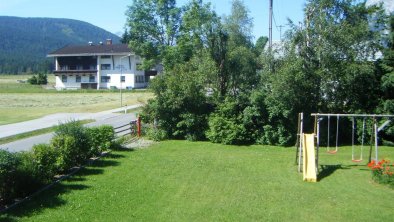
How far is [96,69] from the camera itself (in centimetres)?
8812

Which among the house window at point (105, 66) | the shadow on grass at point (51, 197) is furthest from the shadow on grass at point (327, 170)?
the house window at point (105, 66)

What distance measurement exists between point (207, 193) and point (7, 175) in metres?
5.92

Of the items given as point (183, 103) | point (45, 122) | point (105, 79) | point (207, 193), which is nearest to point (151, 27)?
point (45, 122)

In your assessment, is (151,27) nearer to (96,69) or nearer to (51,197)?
(96,69)

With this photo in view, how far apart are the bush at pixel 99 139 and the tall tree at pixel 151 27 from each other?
33.1 meters

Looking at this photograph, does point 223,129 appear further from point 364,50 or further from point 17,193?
point 17,193

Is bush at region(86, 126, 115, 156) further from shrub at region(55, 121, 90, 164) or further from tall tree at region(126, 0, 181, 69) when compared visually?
tall tree at region(126, 0, 181, 69)

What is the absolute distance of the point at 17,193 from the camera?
41.9ft

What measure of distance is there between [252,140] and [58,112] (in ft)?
84.4

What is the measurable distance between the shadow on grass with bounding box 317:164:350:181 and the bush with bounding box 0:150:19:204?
1085cm

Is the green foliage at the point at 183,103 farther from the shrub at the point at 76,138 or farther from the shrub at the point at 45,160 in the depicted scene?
the shrub at the point at 45,160

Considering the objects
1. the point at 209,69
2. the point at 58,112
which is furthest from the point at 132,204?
the point at 58,112

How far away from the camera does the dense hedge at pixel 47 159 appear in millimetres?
12094

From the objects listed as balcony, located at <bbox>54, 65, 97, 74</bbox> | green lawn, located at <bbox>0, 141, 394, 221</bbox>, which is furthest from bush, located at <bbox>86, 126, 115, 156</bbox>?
balcony, located at <bbox>54, 65, 97, 74</bbox>
